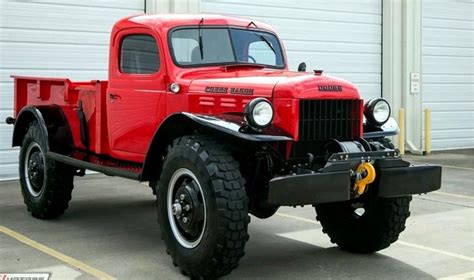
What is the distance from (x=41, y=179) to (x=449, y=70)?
1138cm

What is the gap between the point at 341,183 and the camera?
14.8 ft

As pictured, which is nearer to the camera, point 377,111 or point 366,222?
point 366,222

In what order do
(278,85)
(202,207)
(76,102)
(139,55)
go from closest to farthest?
(202,207)
(278,85)
(139,55)
(76,102)

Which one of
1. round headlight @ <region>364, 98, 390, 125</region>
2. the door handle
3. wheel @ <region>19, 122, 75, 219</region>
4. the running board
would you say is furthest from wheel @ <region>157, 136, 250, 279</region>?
wheel @ <region>19, 122, 75, 219</region>

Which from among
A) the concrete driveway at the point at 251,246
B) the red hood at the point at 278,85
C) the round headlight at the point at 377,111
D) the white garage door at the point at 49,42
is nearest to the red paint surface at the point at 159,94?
→ the red hood at the point at 278,85

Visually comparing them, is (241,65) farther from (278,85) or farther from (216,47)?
(278,85)

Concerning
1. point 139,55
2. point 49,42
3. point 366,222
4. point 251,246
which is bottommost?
point 251,246

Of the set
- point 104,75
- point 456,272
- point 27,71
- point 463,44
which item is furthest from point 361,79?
point 456,272

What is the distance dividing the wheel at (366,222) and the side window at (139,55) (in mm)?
2021

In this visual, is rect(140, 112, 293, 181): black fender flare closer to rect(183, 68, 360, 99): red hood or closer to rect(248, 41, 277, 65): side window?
→ rect(183, 68, 360, 99): red hood

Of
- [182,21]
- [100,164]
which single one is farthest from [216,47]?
[100,164]

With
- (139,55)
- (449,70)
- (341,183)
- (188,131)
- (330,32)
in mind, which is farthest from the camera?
(449,70)

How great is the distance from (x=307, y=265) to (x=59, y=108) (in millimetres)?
3445

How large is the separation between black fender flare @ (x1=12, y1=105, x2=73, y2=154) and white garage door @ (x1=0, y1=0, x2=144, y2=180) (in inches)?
110
